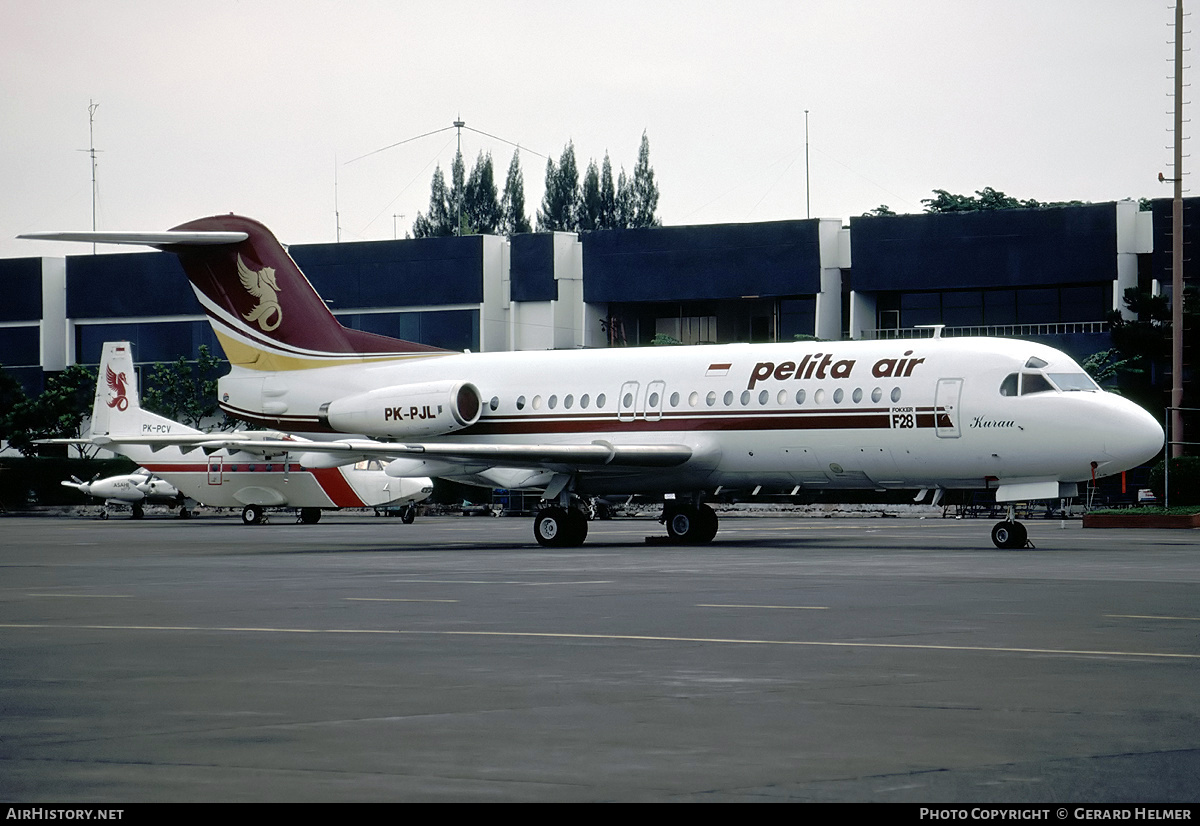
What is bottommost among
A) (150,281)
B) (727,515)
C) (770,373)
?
(727,515)

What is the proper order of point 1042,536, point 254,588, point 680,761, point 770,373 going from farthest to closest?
point 1042,536, point 770,373, point 254,588, point 680,761

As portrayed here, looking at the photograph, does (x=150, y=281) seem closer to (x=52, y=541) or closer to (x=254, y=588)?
(x=52, y=541)

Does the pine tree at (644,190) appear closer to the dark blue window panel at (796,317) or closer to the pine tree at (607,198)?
the pine tree at (607,198)

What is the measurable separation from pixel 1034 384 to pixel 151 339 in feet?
189

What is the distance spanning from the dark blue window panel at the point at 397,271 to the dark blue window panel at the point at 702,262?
5.33m

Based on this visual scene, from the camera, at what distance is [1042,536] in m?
32.6

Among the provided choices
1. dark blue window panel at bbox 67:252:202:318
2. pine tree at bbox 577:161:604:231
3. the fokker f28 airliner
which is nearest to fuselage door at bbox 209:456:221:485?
the fokker f28 airliner

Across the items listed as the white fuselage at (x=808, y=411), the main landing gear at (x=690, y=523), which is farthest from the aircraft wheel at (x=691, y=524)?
the white fuselage at (x=808, y=411)

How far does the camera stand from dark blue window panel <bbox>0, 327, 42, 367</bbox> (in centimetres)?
7762

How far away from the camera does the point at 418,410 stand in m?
32.5

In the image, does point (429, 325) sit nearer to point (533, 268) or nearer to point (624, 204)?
point (533, 268)

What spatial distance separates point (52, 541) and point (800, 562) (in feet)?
60.7

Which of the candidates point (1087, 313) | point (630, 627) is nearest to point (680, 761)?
point (630, 627)

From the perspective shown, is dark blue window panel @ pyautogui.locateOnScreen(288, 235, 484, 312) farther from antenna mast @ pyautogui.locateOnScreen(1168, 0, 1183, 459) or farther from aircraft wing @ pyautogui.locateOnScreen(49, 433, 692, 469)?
aircraft wing @ pyautogui.locateOnScreen(49, 433, 692, 469)
